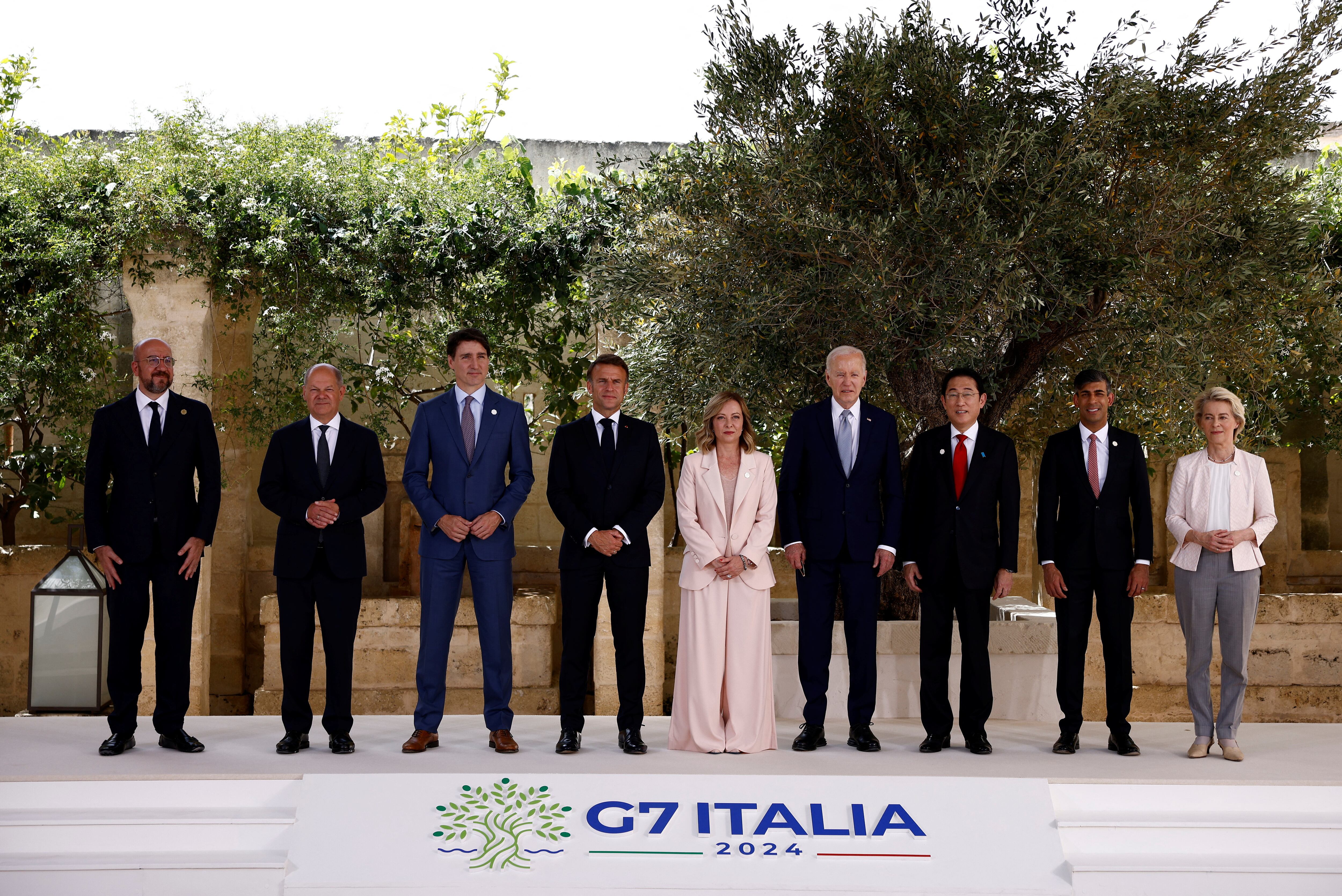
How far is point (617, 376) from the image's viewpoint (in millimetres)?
4469

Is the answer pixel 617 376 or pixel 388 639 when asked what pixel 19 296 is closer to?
pixel 388 639

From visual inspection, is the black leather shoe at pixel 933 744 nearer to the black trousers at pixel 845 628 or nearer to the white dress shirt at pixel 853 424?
the black trousers at pixel 845 628

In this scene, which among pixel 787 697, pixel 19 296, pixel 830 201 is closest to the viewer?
pixel 830 201

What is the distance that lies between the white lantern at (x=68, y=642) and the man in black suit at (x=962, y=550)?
12.8ft

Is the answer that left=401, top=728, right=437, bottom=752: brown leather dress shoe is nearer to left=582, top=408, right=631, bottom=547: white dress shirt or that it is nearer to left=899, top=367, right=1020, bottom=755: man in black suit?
left=582, top=408, right=631, bottom=547: white dress shirt

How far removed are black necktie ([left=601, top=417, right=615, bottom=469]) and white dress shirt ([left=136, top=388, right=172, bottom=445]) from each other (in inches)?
70.6

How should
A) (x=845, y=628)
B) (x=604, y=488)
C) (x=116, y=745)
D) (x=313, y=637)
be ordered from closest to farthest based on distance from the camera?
1. (x=116, y=745)
2. (x=313, y=637)
3. (x=604, y=488)
4. (x=845, y=628)

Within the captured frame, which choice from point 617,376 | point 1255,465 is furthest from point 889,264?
point 1255,465

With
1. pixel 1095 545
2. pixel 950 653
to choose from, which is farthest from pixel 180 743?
pixel 1095 545

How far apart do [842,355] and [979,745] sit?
173cm

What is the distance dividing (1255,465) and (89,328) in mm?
6604

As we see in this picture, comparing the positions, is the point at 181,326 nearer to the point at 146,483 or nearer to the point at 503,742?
the point at 146,483

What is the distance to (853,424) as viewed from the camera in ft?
14.7

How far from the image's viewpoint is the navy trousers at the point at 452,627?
4348mm
